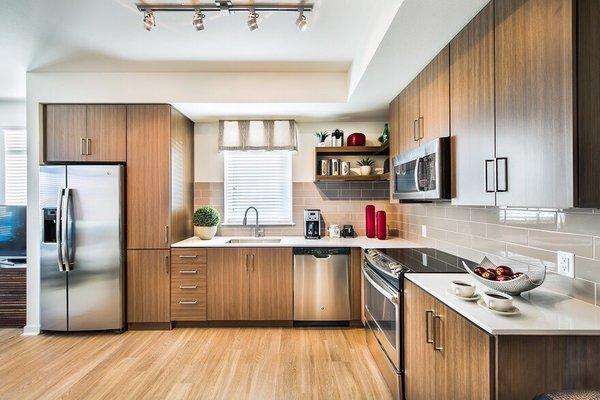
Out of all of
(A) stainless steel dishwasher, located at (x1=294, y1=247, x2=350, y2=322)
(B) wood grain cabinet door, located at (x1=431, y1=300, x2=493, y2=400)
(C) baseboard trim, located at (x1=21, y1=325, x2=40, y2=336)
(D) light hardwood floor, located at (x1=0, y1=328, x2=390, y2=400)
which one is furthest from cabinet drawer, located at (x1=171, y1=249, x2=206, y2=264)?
(B) wood grain cabinet door, located at (x1=431, y1=300, x2=493, y2=400)

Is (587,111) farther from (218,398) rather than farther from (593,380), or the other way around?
(218,398)

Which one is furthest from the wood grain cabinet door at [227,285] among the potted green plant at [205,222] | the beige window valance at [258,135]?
the beige window valance at [258,135]

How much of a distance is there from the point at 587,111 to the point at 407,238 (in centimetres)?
246

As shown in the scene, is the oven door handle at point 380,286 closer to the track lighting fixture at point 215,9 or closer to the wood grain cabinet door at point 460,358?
the wood grain cabinet door at point 460,358

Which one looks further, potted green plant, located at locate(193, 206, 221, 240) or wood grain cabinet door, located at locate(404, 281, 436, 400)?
potted green plant, located at locate(193, 206, 221, 240)

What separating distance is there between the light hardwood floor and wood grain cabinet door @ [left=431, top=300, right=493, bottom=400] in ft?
2.74

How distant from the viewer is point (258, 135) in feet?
12.2

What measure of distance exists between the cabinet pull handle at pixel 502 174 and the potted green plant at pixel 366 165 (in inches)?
85.0

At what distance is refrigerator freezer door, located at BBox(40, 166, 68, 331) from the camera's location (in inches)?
121

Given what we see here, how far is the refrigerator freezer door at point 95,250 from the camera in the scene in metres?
3.08

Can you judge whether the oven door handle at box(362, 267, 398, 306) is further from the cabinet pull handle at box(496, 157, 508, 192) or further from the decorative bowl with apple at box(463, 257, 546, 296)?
the cabinet pull handle at box(496, 157, 508, 192)

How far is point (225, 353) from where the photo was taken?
2.71 metres

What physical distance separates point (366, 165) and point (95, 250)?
3.00 metres

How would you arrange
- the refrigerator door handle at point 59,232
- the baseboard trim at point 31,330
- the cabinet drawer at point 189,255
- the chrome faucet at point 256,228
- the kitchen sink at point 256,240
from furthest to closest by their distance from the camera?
1. the chrome faucet at point 256,228
2. the kitchen sink at point 256,240
3. the cabinet drawer at point 189,255
4. the baseboard trim at point 31,330
5. the refrigerator door handle at point 59,232
